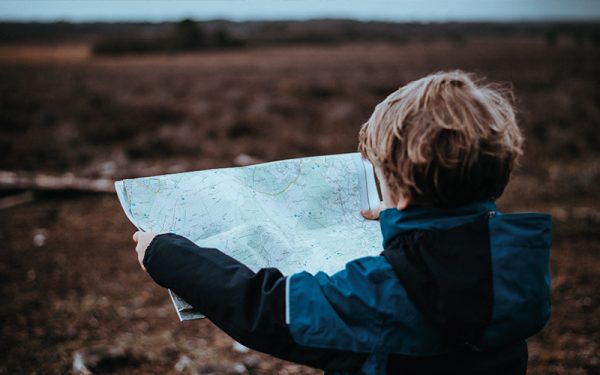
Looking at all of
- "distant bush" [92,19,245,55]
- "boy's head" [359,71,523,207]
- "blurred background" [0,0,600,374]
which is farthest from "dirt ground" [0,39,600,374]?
"distant bush" [92,19,245,55]

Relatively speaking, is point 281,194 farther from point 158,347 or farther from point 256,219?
point 158,347

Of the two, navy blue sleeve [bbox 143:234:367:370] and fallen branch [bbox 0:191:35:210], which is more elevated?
navy blue sleeve [bbox 143:234:367:370]

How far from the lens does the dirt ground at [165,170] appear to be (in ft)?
12.0

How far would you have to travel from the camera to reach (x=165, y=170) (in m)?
8.97

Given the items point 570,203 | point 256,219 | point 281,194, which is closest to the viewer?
point 256,219

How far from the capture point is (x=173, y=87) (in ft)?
63.0

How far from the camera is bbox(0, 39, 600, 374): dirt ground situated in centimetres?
365

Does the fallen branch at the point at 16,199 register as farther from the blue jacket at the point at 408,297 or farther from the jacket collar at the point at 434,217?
the jacket collar at the point at 434,217

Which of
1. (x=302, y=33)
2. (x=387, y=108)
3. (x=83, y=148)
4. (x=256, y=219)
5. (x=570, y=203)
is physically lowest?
(x=570, y=203)

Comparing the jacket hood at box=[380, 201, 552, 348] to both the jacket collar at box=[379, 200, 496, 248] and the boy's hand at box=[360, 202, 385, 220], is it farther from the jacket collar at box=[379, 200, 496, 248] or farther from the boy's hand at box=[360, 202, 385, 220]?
the boy's hand at box=[360, 202, 385, 220]

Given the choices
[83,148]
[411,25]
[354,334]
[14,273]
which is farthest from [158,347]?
[411,25]

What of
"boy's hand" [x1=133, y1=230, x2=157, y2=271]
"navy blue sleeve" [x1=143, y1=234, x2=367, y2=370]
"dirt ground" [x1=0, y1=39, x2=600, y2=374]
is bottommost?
"dirt ground" [x1=0, y1=39, x2=600, y2=374]

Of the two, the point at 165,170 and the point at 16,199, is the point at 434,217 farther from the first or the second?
the point at 165,170

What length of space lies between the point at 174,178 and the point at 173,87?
1858 centimetres
